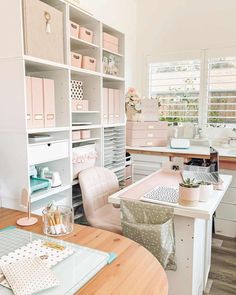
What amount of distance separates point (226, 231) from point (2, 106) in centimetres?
257

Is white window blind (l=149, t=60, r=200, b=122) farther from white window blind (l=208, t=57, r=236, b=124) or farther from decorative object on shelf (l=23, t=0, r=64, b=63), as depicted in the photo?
decorative object on shelf (l=23, t=0, r=64, b=63)

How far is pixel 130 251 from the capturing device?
3.94ft

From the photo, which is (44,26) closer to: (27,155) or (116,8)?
(27,155)

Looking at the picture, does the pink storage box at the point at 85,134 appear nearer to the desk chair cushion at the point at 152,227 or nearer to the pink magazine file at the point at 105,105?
the pink magazine file at the point at 105,105

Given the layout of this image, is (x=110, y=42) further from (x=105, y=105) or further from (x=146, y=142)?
(x=146, y=142)

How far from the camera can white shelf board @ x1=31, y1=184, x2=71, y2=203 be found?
1704 mm

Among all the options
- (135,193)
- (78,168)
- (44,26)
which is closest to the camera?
(44,26)

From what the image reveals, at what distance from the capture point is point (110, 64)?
8.48 feet

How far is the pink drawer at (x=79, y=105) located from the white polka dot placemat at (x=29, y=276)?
1290 millimetres

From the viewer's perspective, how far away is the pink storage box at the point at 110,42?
240 cm

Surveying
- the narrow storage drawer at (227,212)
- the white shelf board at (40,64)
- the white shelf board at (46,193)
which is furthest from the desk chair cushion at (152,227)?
the narrow storage drawer at (227,212)

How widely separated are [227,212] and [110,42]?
209cm

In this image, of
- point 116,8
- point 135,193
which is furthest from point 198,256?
point 116,8

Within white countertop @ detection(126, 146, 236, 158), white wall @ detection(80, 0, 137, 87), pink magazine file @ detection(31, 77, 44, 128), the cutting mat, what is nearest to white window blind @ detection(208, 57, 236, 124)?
white countertop @ detection(126, 146, 236, 158)
